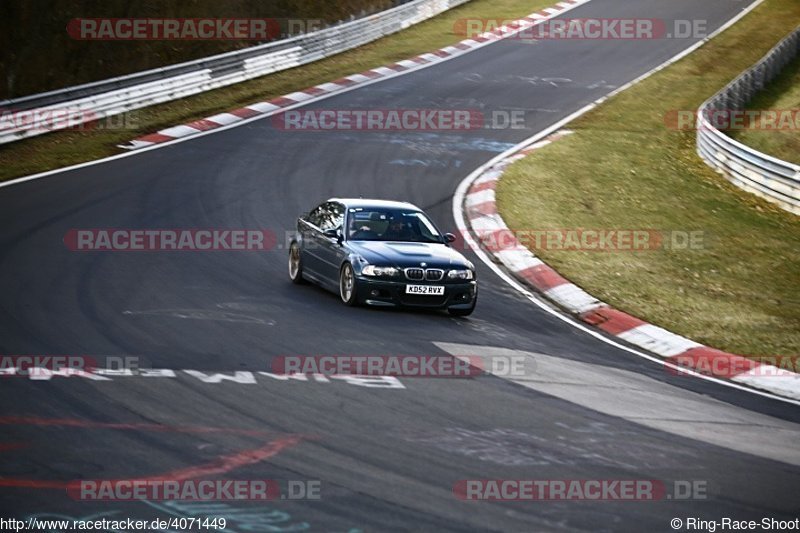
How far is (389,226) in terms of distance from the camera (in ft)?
51.7

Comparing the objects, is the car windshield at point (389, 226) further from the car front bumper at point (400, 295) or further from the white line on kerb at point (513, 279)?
the white line on kerb at point (513, 279)

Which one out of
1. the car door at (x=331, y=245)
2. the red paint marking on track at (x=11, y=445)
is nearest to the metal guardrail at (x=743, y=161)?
the car door at (x=331, y=245)

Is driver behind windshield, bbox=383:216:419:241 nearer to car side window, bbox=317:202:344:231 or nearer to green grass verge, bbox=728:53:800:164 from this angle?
car side window, bbox=317:202:344:231

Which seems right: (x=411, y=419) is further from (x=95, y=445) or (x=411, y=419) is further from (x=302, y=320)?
(x=302, y=320)

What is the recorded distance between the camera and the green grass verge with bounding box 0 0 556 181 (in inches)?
931

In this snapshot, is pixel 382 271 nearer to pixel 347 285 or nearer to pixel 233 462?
pixel 347 285

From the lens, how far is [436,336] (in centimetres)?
1334

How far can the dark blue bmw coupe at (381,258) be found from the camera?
47.4ft

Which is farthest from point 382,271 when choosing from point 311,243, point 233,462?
point 233,462

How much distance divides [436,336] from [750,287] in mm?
6646

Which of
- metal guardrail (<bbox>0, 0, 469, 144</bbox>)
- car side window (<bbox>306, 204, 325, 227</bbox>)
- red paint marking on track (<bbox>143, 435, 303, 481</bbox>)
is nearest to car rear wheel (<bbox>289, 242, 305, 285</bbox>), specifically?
car side window (<bbox>306, 204, 325, 227</bbox>)

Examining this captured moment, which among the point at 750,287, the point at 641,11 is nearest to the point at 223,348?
the point at 750,287

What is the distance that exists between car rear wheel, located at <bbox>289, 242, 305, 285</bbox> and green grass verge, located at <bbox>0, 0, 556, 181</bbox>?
7.94m

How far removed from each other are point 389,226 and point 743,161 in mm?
10911
